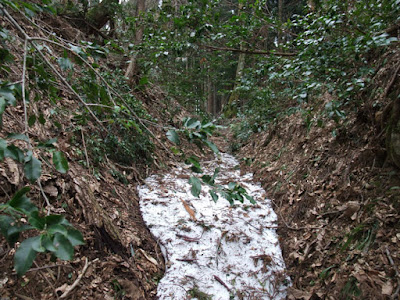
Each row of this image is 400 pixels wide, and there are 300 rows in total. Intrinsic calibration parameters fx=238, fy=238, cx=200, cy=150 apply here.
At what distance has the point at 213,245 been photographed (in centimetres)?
300

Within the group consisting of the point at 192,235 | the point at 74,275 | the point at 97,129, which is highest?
the point at 97,129

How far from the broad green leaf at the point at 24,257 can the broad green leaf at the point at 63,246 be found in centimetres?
5

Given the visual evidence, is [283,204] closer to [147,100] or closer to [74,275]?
[74,275]

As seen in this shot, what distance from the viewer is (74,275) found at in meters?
1.94

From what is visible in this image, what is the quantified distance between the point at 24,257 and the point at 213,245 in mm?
2622

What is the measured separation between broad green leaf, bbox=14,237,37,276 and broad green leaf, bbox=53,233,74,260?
0.18ft

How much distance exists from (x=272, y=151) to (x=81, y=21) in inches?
235

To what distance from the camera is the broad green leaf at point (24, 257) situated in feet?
2.02

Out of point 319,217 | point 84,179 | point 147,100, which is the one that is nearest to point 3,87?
point 84,179

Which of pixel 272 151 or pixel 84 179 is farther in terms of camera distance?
pixel 272 151

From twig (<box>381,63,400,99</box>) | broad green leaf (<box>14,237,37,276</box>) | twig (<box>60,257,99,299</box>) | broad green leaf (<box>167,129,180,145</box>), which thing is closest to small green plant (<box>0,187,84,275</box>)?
broad green leaf (<box>14,237,37,276</box>)

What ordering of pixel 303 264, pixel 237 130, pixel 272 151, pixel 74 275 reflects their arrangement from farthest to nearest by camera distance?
pixel 237 130
pixel 272 151
pixel 303 264
pixel 74 275

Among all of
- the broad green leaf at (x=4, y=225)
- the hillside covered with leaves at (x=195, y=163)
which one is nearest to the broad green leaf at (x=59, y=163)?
the hillside covered with leaves at (x=195, y=163)

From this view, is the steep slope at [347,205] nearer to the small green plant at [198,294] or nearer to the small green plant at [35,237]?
the small green plant at [198,294]
